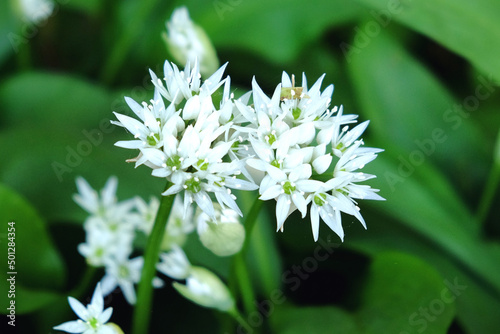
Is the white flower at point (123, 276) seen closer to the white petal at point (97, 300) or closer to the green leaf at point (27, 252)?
the green leaf at point (27, 252)

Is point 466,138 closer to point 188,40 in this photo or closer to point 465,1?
point 465,1

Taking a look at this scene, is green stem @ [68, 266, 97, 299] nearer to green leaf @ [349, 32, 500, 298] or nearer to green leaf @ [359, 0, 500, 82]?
green leaf @ [349, 32, 500, 298]

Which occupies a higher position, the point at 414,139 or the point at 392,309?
the point at 414,139

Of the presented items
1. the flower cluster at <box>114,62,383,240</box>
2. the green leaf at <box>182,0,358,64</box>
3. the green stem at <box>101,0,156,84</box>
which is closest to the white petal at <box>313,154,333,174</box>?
the flower cluster at <box>114,62,383,240</box>

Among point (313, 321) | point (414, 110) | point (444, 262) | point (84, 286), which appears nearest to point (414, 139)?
point (414, 110)

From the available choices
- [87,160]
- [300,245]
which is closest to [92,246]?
[87,160]

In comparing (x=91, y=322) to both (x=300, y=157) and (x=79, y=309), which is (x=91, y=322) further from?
(x=300, y=157)
